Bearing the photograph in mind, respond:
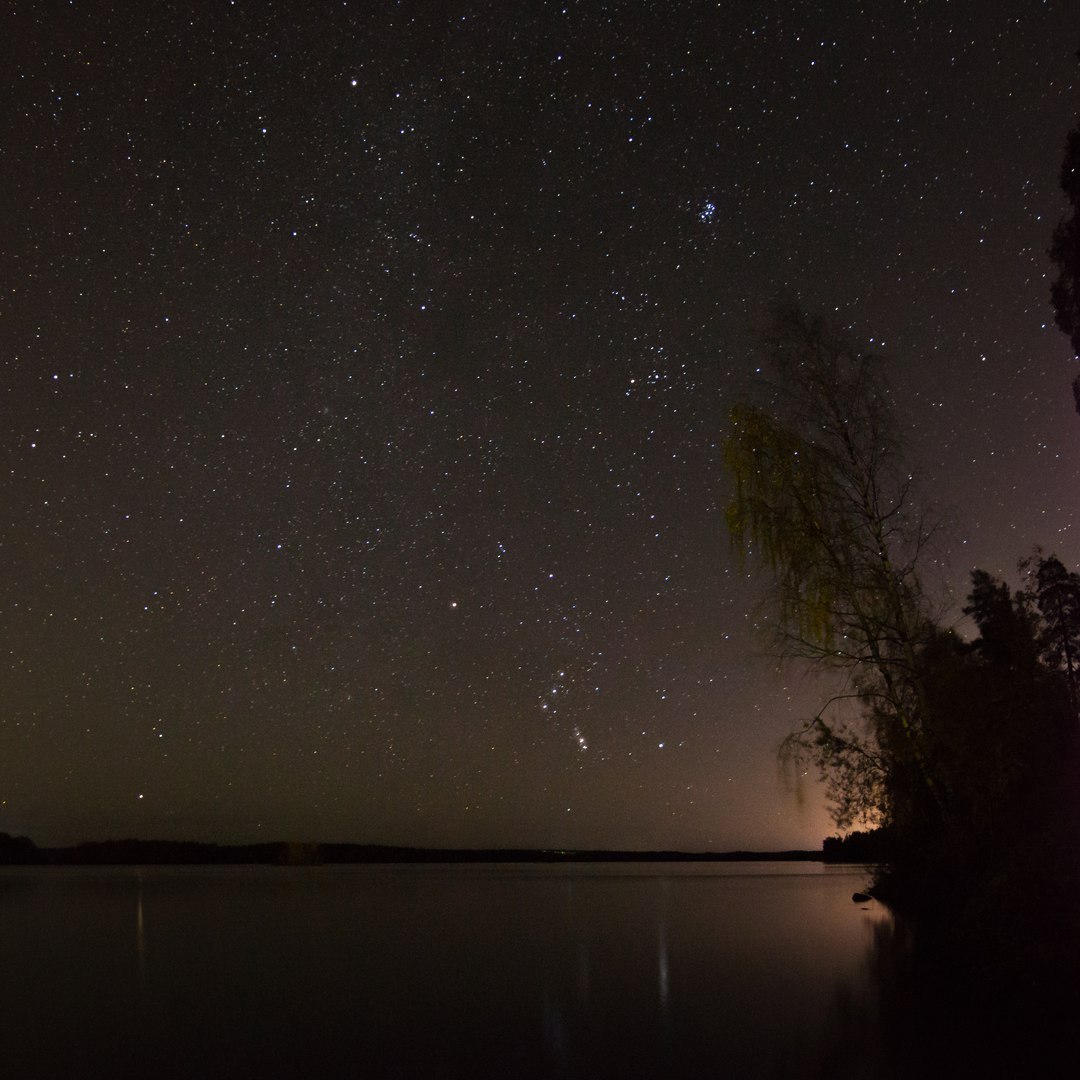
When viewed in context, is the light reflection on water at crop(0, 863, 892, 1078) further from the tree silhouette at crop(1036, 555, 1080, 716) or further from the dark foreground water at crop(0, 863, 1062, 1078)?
the tree silhouette at crop(1036, 555, 1080, 716)

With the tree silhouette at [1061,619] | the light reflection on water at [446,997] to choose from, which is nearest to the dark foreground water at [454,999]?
the light reflection on water at [446,997]

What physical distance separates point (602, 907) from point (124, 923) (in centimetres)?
1452

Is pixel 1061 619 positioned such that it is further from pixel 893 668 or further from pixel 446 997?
pixel 446 997

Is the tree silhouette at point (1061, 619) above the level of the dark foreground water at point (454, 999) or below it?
above

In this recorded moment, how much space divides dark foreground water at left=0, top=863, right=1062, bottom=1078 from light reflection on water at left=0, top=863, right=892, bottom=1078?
46 millimetres

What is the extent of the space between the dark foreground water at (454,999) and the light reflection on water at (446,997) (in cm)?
5

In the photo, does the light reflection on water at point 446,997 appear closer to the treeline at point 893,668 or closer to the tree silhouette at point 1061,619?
the treeline at point 893,668

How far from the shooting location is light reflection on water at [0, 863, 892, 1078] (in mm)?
9289

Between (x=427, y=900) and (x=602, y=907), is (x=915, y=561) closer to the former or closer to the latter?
(x=602, y=907)

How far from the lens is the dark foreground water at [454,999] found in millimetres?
9203

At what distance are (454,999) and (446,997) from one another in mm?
237

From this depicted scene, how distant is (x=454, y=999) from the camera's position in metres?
13.2

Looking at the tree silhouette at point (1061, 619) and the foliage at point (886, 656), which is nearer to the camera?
the foliage at point (886, 656)

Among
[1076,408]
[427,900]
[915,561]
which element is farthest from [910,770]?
[427,900]
